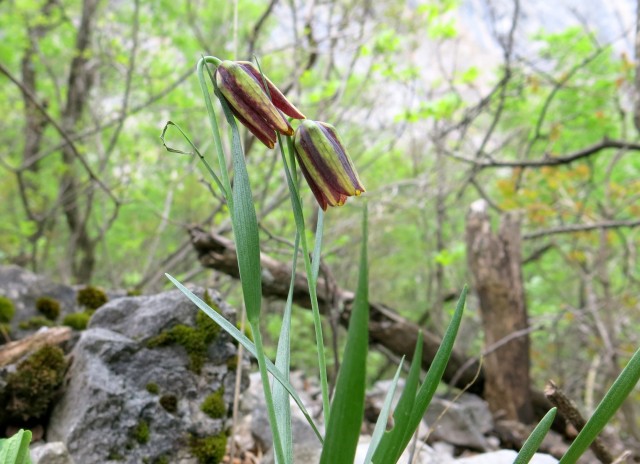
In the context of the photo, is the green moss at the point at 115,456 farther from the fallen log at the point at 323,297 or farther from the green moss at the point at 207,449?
the fallen log at the point at 323,297

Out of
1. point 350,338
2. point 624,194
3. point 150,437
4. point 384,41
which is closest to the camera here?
point 350,338

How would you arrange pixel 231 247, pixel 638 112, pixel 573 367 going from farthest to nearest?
pixel 573 367
pixel 638 112
pixel 231 247

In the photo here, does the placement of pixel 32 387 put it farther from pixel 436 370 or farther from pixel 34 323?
pixel 436 370

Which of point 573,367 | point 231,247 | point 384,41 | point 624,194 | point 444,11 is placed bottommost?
point 573,367

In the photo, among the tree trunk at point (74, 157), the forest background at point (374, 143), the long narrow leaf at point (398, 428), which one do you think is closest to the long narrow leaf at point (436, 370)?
the long narrow leaf at point (398, 428)

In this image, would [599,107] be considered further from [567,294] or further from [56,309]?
[56,309]

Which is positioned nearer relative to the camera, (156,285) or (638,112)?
(638,112)

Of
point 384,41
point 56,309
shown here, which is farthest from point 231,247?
point 384,41

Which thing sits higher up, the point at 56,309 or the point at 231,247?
the point at 231,247
